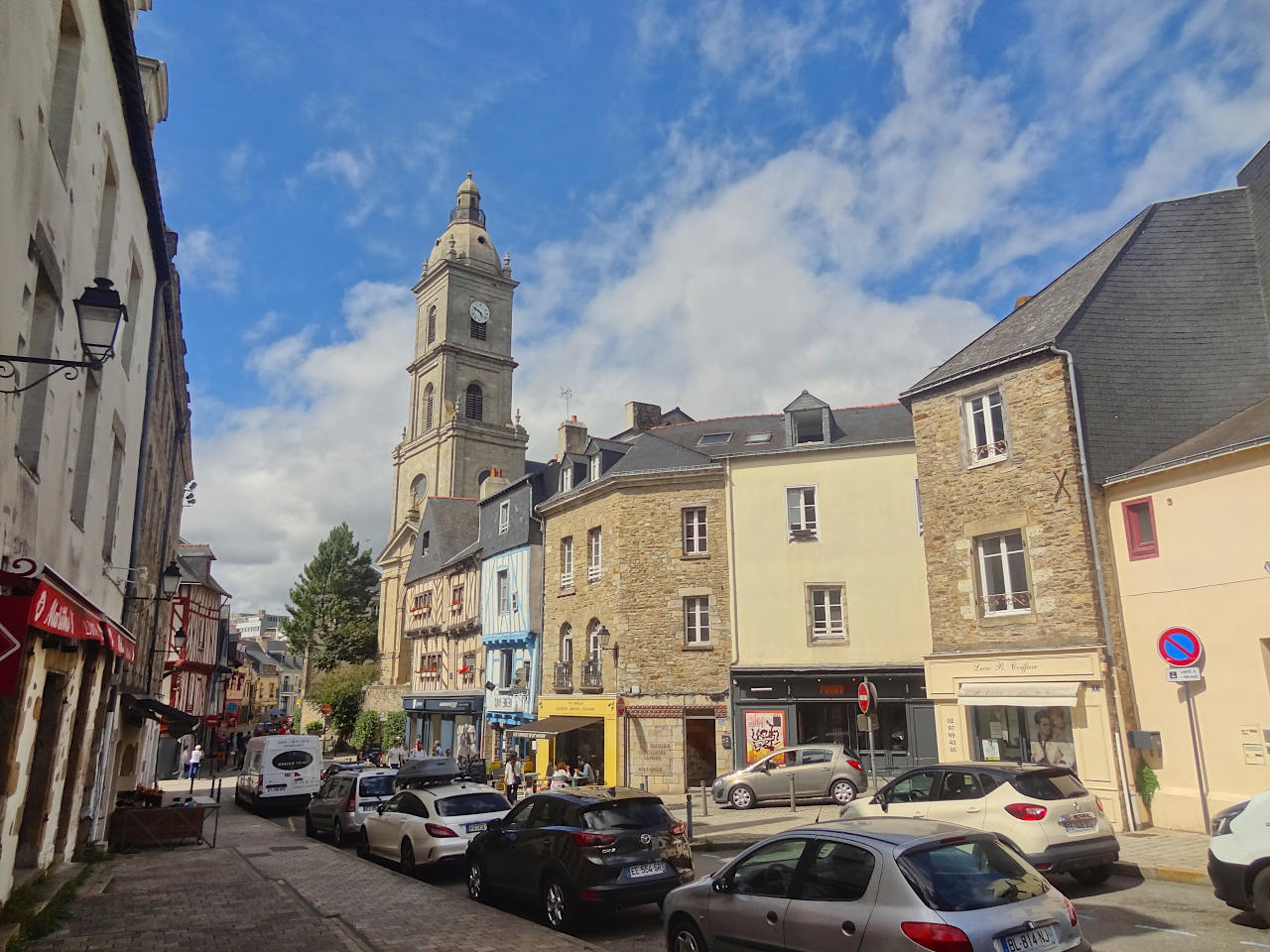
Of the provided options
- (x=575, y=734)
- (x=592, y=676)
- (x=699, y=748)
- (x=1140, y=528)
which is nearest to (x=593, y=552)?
(x=592, y=676)

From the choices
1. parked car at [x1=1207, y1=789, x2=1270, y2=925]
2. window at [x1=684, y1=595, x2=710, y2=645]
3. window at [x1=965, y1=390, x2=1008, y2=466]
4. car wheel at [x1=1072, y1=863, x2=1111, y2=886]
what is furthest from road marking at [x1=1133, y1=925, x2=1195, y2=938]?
window at [x1=684, y1=595, x2=710, y2=645]

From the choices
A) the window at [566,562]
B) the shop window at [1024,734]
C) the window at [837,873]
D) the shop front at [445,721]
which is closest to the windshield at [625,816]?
the window at [837,873]

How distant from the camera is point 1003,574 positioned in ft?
54.7

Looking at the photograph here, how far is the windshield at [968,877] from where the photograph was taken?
5.37 meters

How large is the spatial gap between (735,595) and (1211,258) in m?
13.2

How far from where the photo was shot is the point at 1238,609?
43.9ft

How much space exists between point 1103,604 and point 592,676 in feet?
47.7

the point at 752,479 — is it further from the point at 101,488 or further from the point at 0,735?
the point at 0,735

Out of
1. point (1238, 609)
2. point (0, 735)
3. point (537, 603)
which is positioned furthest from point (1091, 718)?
point (537, 603)

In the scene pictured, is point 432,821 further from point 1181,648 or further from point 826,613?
point 826,613

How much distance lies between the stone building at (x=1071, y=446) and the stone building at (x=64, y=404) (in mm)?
14221

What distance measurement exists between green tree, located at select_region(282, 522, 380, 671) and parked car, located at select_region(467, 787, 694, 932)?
50150 mm

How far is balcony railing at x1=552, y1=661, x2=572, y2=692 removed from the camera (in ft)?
88.9

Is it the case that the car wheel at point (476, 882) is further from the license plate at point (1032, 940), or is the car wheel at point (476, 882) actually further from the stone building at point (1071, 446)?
the stone building at point (1071, 446)
